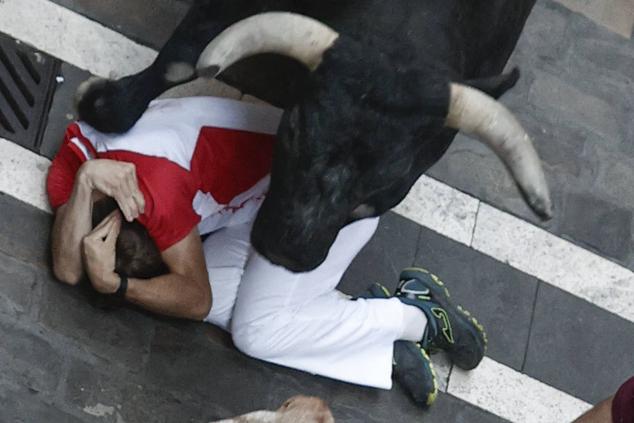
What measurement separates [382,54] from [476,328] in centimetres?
156

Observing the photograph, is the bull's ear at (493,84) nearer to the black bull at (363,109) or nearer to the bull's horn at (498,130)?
the black bull at (363,109)

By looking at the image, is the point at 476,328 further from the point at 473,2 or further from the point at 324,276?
the point at 473,2

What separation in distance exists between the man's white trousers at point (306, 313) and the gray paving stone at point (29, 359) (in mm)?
612

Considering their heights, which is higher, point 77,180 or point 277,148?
point 277,148

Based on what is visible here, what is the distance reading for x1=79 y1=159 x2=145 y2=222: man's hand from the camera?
334 cm

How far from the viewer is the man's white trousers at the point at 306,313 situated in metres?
3.68

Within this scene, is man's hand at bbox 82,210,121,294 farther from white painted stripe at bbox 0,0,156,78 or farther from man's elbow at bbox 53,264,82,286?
white painted stripe at bbox 0,0,156,78

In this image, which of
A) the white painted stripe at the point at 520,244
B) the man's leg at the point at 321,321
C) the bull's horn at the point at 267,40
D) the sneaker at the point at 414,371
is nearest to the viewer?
the bull's horn at the point at 267,40

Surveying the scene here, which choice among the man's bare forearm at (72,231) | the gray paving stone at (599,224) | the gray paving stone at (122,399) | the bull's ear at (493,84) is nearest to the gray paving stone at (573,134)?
the gray paving stone at (599,224)

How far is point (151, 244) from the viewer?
11.2ft

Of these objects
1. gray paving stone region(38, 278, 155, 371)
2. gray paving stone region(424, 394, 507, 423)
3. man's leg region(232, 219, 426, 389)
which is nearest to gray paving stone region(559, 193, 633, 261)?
gray paving stone region(424, 394, 507, 423)

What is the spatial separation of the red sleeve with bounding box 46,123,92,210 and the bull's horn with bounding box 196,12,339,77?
99 cm

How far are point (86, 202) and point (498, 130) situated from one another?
1476 millimetres

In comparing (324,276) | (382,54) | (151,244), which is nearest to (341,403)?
(324,276)
